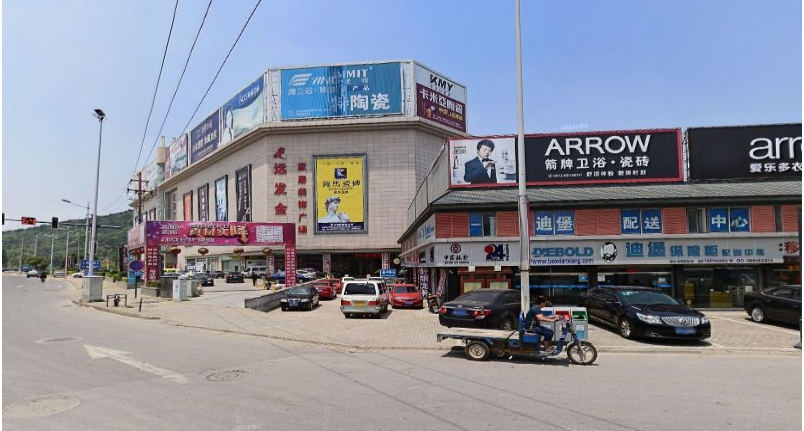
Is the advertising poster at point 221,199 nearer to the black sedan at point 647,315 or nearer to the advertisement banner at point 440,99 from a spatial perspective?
the advertisement banner at point 440,99

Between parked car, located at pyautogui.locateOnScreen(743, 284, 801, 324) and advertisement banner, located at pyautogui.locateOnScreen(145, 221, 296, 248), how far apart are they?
29354mm

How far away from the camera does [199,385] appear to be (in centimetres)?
798

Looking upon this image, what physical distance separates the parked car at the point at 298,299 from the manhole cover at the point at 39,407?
1464 centimetres

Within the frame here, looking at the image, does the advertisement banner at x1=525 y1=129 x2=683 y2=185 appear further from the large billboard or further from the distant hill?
the distant hill

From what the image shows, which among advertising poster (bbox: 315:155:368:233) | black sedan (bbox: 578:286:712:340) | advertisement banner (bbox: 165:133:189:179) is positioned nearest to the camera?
black sedan (bbox: 578:286:712:340)

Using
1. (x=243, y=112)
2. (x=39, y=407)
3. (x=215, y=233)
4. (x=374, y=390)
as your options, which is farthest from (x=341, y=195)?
(x=39, y=407)

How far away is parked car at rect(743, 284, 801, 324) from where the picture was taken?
607 inches

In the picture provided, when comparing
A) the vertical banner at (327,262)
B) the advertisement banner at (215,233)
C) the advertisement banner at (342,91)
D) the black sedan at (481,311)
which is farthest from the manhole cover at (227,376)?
the advertisement banner at (342,91)

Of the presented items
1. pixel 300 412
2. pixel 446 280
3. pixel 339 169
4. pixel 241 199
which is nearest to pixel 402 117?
pixel 339 169

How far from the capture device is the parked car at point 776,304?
15430mm

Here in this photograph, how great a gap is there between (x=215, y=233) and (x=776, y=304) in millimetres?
31959

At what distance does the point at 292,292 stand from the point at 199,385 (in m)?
14.7

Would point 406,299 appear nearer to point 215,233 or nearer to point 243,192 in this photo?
point 215,233

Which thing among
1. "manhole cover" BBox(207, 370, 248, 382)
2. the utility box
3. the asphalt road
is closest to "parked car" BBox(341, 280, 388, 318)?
the asphalt road
